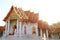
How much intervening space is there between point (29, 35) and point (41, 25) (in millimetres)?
2746

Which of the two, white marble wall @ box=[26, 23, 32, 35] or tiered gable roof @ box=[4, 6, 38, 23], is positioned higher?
tiered gable roof @ box=[4, 6, 38, 23]

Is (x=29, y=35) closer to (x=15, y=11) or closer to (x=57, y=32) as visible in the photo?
(x=15, y=11)

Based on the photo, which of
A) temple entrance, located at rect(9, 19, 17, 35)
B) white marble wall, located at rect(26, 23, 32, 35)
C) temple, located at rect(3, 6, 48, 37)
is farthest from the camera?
white marble wall, located at rect(26, 23, 32, 35)

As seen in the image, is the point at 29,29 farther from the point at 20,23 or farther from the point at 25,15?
the point at 25,15

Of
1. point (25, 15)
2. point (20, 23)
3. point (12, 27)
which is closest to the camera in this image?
point (20, 23)

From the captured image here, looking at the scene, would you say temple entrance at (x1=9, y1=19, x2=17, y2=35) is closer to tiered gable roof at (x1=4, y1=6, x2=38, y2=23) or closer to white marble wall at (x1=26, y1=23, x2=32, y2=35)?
tiered gable roof at (x1=4, y1=6, x2=38, y2=23)

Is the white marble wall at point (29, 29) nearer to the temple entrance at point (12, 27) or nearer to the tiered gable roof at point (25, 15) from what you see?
the tiered gable roof at point (25, 15)

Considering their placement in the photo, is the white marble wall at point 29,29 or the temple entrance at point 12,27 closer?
the temple entrance at point 12,27

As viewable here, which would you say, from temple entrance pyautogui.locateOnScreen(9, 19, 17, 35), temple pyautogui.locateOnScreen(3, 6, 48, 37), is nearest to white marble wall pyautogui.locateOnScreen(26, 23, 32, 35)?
temple pyautogui.locateOnScreen(3, 6, 48, 37)

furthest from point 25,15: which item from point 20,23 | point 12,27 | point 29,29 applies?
point 12,27

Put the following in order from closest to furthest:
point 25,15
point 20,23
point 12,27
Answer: point 20,23
point 12,27
point 25,15

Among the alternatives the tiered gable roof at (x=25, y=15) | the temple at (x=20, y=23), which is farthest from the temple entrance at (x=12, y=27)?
the tiered gable roof at (x=25, y=15)

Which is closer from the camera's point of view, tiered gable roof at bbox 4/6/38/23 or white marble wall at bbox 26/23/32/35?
tiered gable roof at bbox 4/6/38/23

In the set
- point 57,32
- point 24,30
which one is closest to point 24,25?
point 24,30
